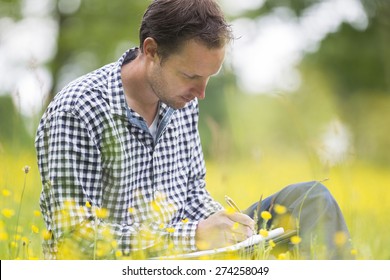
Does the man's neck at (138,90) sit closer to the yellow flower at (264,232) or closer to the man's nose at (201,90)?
the man's nose at (201,90)

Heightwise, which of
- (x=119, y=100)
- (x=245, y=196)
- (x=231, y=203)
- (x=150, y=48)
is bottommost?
Result: (x=245, y=196)

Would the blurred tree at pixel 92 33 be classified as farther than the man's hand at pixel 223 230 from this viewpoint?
Yes

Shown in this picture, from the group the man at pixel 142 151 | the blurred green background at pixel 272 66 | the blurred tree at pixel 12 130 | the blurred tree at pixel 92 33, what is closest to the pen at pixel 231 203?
the man at pixel 142 151

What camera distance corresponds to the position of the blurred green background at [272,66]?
14.2ft

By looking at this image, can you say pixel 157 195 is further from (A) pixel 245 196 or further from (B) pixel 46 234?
(A) pixel 245 196

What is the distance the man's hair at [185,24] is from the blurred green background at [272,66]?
147 centimetres

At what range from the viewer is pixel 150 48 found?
63.1 inches

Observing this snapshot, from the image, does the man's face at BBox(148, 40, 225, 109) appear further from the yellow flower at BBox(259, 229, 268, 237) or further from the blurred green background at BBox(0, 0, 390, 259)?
the blurred green background at BBox(0, 0, 390, 259)

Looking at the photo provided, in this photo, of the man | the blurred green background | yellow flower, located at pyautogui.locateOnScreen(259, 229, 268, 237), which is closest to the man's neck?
the man

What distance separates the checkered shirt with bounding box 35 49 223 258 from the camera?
4.50 ft

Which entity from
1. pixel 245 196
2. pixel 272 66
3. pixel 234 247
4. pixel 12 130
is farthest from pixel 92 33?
pixel 234 247

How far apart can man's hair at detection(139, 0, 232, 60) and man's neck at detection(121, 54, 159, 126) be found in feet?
0.25

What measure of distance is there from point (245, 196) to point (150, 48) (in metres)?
1.31
